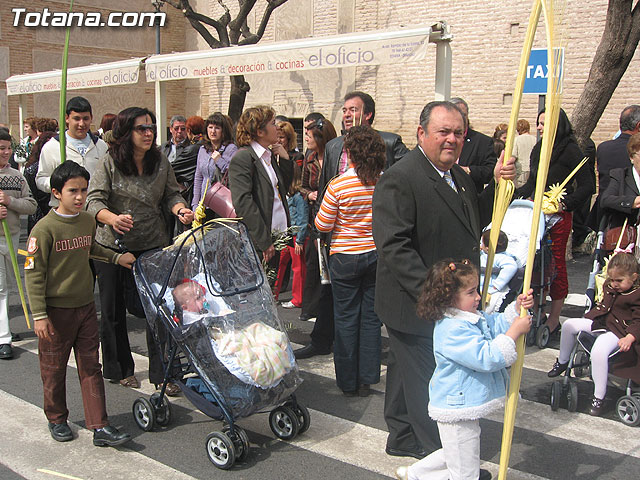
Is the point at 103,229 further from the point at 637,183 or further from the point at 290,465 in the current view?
the point at 637,183

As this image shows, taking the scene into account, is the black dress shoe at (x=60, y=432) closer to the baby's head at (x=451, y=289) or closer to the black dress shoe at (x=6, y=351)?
the black dress shoe at (x=6, y=351)

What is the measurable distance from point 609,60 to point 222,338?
303 inches

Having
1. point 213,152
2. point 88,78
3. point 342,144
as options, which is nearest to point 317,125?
point 342,144

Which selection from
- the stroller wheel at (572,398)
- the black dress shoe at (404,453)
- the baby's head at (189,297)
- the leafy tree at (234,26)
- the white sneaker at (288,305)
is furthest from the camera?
the leafy tree at (234,26)

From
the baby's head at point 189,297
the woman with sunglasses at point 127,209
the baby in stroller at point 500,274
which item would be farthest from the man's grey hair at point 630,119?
the baby's head at point 189,297

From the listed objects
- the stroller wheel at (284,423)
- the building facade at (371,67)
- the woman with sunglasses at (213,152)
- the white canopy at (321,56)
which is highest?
the building facade at (371,67)

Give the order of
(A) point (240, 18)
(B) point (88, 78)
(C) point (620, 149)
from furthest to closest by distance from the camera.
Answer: (A) point (240, 18) → (B) point (88, 78) → (C) point (620, 149)

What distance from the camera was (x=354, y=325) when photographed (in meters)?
5.13

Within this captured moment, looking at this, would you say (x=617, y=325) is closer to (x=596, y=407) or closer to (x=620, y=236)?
(x=596, y=407)

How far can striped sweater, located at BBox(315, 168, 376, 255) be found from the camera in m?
4.98

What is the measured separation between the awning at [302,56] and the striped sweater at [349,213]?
2.78 metres

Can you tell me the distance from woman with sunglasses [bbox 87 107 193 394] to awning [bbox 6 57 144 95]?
683cm

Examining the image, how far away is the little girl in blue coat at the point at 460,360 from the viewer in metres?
3.21

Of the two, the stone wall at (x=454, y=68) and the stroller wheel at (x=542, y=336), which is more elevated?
the stone wall at (x=454, y=68)
